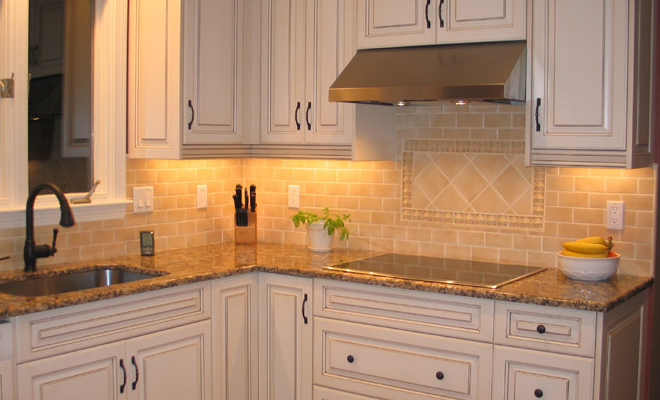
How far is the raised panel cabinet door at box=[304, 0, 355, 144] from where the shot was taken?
354 centimetres

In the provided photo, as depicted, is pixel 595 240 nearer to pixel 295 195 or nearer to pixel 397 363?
pixel 397 363

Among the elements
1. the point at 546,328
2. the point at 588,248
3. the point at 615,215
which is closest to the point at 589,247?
the point at 588,248

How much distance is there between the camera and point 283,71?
3740mm

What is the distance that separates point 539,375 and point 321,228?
138 cm

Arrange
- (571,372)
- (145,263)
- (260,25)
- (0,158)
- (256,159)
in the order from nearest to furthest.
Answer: (571,372) → (0,158) → (145,263) → (260,25) → (256,159)

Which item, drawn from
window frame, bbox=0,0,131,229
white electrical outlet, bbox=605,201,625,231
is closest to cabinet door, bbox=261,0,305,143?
window frame, bbox=0,0,131,229

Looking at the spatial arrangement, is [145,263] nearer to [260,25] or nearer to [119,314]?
[119,314]

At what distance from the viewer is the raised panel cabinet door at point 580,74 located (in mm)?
2869

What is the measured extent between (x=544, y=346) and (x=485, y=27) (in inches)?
52.7

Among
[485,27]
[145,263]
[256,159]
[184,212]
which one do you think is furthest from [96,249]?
[485,27]

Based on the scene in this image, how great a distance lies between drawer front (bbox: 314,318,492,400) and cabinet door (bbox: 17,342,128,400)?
0.90 m

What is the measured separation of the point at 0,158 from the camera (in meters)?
3.13

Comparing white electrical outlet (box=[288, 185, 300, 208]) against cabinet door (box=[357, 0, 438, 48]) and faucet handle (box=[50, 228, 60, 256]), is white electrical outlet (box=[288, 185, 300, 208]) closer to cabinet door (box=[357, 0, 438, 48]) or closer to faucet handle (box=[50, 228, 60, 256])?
cabinet door (box=[357, 0, 438, 48])

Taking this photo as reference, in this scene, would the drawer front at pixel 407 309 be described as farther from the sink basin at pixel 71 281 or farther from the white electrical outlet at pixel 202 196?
the white electrical outlet at pixel 202 196
